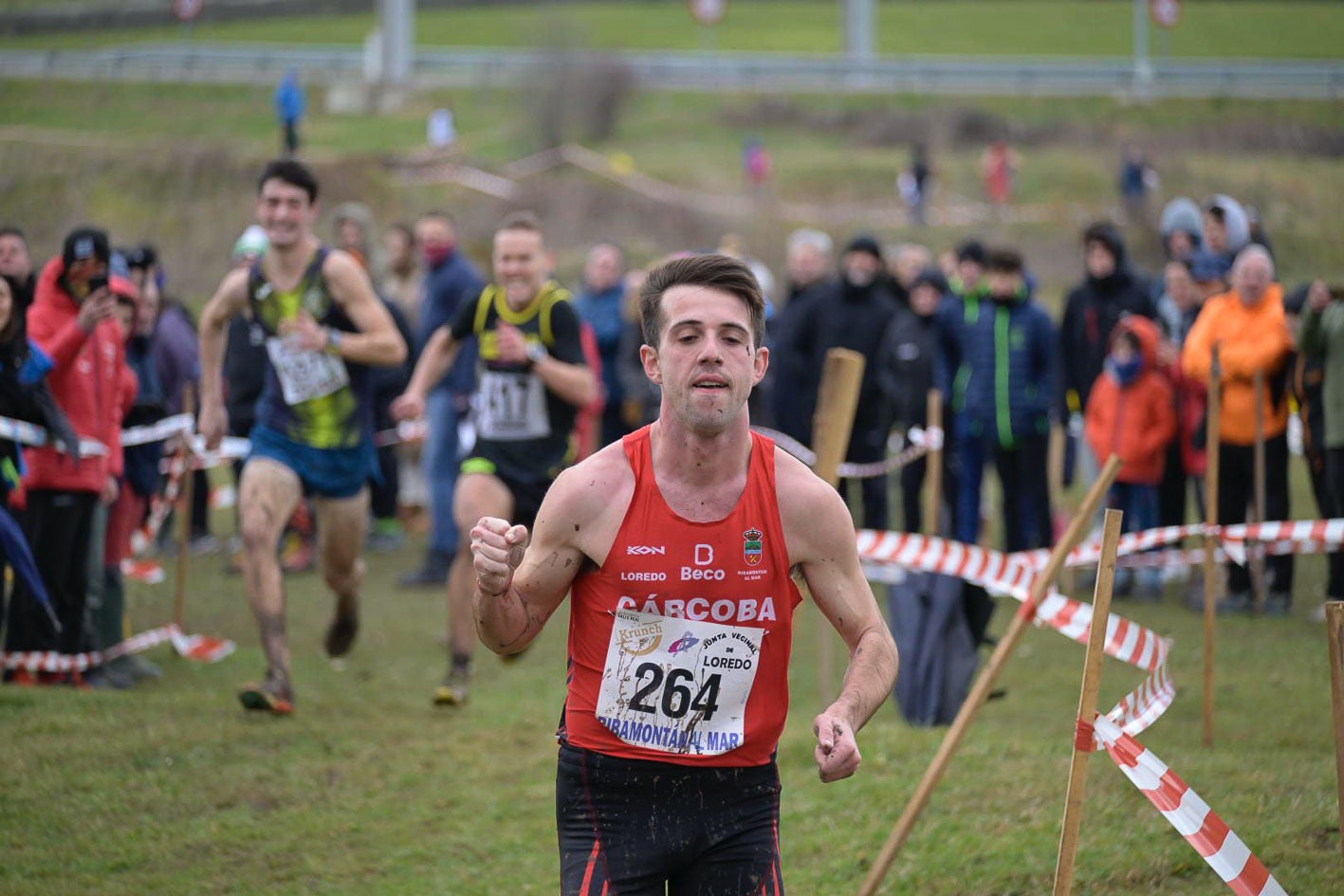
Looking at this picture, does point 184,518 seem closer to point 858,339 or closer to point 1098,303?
point 858,339

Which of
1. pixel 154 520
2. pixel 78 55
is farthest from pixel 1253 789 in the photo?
pixel 78 55

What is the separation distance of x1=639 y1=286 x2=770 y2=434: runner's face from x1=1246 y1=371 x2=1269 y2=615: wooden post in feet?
20.0

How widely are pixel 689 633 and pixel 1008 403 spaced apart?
7.97 meters

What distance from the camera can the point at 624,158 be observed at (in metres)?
39.1

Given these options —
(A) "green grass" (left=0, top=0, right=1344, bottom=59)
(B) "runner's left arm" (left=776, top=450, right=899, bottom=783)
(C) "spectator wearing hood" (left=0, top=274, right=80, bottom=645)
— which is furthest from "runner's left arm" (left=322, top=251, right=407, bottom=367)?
(A) "green grass" (left=0, top=0, right=1344, bottom=59)

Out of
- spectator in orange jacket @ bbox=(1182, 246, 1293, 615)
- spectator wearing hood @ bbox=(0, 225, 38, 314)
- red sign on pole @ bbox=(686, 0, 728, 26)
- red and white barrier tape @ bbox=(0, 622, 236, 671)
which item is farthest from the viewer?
red sign on pole @ bbox=(686, 0, 728, 26)

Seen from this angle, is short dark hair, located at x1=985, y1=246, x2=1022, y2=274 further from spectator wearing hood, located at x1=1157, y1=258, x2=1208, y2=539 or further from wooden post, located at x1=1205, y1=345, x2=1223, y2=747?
wooden post, located at x1=1205, y1=345, x2=1223, y2=747

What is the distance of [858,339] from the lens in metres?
12.8

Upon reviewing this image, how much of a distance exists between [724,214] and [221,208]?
33.5ft

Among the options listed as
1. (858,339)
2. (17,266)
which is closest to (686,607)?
(17,266)

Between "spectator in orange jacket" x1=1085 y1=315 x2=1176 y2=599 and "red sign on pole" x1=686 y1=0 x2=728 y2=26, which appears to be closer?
"spectator in orange jacket" x1=1085 y1=315 x2=1176 y2=599

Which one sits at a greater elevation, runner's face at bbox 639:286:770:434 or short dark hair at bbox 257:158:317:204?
short dark hair at bbox 257:158:317:204

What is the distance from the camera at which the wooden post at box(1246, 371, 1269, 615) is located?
9.47 m

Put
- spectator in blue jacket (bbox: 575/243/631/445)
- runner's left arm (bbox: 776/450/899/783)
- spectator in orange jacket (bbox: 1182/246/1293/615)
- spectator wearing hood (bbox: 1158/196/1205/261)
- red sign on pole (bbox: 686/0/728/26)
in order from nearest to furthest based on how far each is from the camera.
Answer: runner's left arm (bbox: 776/450/899/783) → spectator in orange jacket (bbox: 1182/246/1293/615) → spectator wearing hood (bbox: 1158/196/1205/261) → spectator in blue jacket (bbox: 575/243/631/445) → red sign on pole (bbox: 686/0/728/26)
